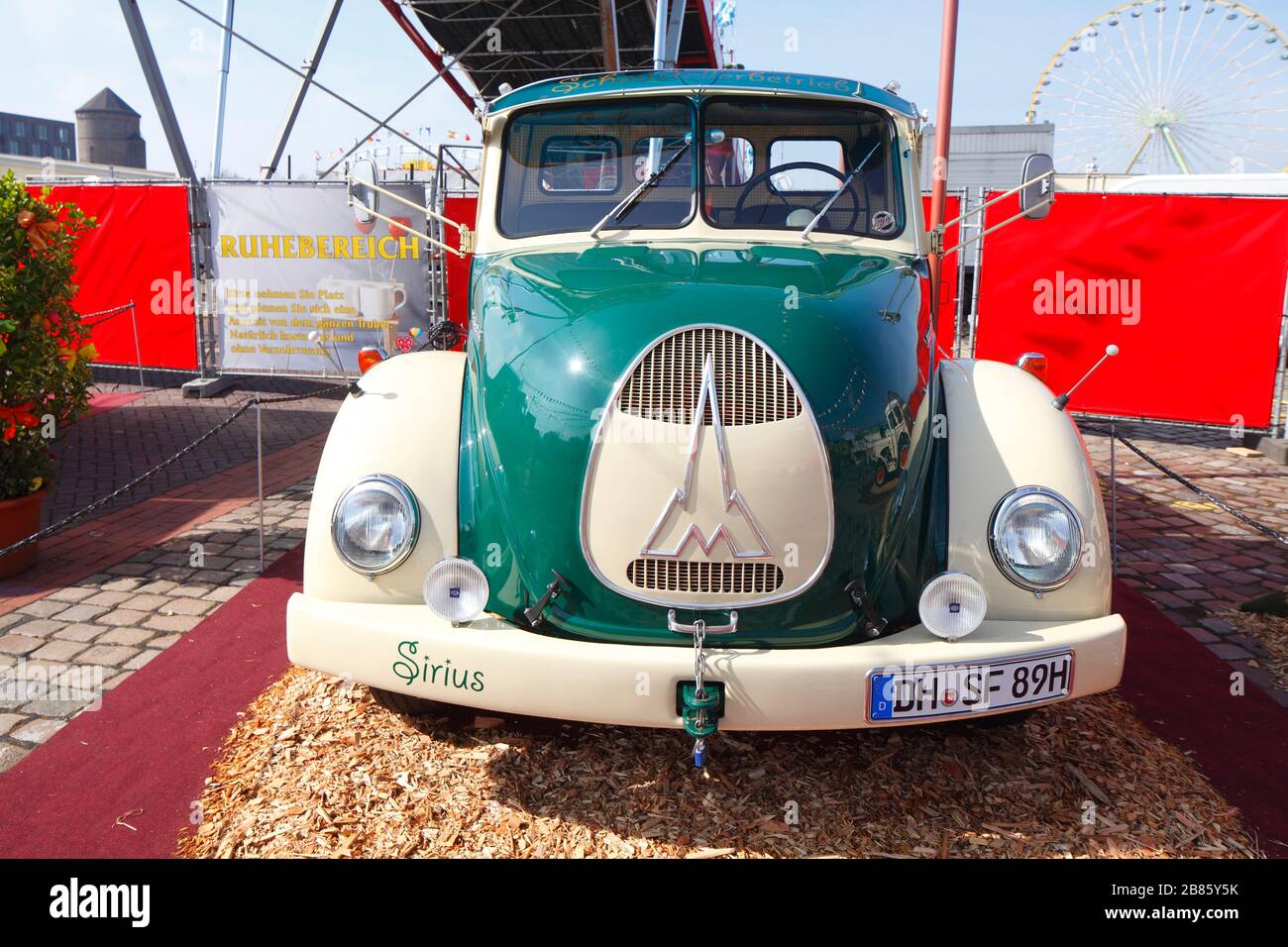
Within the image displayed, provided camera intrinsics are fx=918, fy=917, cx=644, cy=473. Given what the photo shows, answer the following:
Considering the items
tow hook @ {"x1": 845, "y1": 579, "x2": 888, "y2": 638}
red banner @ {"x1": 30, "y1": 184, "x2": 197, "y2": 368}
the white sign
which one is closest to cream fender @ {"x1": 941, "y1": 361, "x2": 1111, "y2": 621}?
tow hook @ {"x1": 845, "y1": 579, "x2": 888, "y2": 638}

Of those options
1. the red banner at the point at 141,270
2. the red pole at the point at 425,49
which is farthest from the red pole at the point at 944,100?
the red banner at the point at 141,270

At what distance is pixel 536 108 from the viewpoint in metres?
4.04

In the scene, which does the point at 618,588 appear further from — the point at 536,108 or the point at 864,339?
the point at 536,108

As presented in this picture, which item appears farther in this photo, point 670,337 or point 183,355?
point 183,355

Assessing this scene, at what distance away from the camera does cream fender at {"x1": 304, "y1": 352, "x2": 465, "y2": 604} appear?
299 centimetres

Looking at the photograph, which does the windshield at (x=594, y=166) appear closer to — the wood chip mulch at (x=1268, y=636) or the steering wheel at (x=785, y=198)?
the steering wheel at (x=785, y=198)

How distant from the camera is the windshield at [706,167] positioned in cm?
380

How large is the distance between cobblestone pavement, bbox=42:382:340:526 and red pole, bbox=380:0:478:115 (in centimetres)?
474

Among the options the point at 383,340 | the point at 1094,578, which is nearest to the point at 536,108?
the point at 1094,578

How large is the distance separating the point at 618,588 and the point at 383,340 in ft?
29.0

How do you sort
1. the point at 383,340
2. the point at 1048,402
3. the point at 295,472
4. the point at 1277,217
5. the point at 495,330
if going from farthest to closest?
the point at 383,340 < the point at 1277,217 < the point at 295,472 < the point at 1048,402 < the point at 495,330

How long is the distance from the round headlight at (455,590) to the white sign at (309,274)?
840cm

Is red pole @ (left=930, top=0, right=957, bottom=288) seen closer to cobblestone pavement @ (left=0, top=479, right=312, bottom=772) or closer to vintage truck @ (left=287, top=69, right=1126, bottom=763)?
vintage truck @ (left=287, top=69, right=1126, bottom=763)

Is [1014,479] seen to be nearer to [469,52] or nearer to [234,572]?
[234,572]
